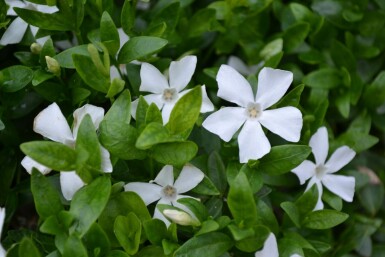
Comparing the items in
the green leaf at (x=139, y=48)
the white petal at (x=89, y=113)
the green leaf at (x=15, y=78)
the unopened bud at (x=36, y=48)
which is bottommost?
the white petal at (x=89, y=113)

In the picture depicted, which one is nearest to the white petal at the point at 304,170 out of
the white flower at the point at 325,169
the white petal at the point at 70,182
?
the white flower at the point at 325,169

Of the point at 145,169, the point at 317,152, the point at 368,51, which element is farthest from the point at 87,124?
the point at 368,51

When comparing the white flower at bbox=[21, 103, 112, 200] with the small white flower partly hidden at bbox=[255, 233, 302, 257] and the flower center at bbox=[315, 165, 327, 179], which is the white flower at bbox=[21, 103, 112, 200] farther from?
the flower center at bbox=[315, 165, 327, 179]

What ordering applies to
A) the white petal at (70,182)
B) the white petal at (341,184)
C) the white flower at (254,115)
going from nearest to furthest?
the white petal at (70,182) → the white flower at (254,115) → the white petal at (341,184)

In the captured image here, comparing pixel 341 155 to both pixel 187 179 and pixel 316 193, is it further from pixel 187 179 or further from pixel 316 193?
pixel 187 179

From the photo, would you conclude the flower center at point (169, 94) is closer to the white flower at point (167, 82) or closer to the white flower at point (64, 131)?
the white flower at point (167, 82)

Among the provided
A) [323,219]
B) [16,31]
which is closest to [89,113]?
[16,31]

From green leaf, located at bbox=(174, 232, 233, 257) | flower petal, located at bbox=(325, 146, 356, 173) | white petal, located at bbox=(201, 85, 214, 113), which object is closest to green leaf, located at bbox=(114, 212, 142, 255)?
green leaf, located at bbox=(174, 232, 233, 257)
